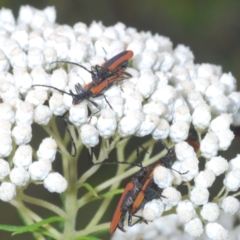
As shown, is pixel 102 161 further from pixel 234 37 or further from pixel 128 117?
pixel 234 37

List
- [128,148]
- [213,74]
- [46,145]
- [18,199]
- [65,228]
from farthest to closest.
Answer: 1. [128,148]
2. [213,74]
3. [65,228]
4. [18,199]
5. [46,145]

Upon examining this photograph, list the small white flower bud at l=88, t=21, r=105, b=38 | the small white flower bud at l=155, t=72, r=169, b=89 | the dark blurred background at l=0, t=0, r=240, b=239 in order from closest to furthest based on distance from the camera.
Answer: the small white flower bud at l=155, t=72, r=169, b=89
the small white flower bud at l=88, t=21, r=105, b=38
the dark blurred background at l=0, t=0, r=240, b=239

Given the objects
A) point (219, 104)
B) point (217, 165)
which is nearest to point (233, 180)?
point (217, 165)

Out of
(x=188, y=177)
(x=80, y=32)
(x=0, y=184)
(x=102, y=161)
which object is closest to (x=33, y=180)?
(x=0, y=184)

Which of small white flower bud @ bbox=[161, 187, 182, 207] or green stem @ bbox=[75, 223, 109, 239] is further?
A: green stem @ bbox=[75, 223, 109, 239]

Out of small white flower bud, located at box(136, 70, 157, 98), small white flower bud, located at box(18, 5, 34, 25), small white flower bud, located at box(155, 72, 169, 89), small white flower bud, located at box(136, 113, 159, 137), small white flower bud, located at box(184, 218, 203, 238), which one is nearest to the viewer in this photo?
small white flower bud, located at box(184, 218, 203, 238)

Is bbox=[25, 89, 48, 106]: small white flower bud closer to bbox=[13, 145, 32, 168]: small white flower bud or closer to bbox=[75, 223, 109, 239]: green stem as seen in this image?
bbox=[13, 145, 32, 168]: small white flower bud

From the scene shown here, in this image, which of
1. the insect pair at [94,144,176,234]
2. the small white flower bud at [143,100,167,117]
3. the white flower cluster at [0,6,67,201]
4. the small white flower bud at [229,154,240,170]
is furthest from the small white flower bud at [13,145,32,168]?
the small white flower bud at [229,154,240,170]
